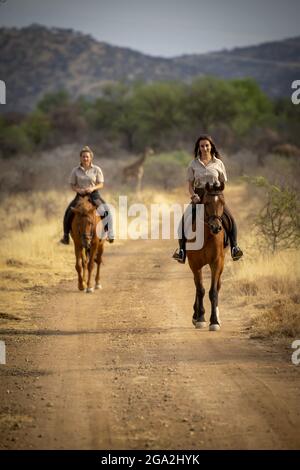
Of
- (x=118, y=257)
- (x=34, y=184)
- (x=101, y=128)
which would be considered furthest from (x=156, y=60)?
(x=118, y=257)

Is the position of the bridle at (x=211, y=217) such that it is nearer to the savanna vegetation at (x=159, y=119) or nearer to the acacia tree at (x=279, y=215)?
the acacia tree at (x=279, y=215)

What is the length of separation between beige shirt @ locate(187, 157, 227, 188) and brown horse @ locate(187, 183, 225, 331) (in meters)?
0.24

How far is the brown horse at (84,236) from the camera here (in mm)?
13992

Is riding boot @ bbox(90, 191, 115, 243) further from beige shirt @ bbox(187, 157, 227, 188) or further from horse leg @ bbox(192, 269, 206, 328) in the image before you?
horse leg @ bbox(192, 269, 206, 328)

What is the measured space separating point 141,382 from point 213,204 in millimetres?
3414

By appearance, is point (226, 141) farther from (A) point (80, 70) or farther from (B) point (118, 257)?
(A) point (80, 70)

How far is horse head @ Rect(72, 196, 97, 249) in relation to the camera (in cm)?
1396

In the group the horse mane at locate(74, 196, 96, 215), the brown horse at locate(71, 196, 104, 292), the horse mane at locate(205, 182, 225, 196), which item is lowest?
the brown horse at locate(71, 196, 104, 292)

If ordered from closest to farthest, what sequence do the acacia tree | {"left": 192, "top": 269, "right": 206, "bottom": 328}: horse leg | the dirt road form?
the dirt road
{"left": 192, "top": 269, "right": 206, "bottom": 328}: horse leg
the acacia tree

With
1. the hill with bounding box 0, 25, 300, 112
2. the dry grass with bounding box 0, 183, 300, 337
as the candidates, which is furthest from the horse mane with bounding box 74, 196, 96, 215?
the hill with bounding box 0, 25, 300, 112

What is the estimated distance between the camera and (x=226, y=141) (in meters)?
55.5

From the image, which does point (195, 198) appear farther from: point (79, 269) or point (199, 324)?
point (79, 269)

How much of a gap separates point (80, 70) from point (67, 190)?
105m

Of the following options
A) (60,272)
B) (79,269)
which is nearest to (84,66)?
(60,272)
